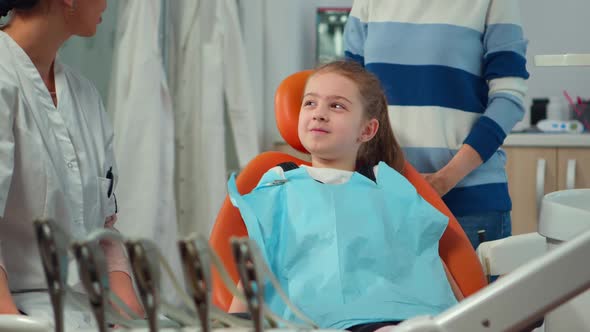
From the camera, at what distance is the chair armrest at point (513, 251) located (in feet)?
3.97

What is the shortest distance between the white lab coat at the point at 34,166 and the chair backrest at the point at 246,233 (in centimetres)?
26

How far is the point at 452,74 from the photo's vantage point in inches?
62.6

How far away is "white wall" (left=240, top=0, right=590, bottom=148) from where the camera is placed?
347 centimetres

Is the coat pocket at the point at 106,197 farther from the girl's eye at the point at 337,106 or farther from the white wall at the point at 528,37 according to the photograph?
the white wall at the point at 528,37

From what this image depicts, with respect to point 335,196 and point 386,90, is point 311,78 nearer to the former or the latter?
point 386,90

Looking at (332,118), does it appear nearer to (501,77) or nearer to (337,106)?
(337,106)

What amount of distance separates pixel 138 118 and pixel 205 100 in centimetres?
43

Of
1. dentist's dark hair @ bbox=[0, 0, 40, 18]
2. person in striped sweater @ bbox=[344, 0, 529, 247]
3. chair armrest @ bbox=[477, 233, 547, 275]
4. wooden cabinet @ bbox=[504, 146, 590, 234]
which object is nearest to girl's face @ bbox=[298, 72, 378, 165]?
person in striped sweater @ bbox=[344, 0, 529, 247]

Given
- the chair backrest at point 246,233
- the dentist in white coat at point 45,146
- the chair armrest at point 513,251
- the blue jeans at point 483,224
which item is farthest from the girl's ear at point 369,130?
the dentist in white coat at point 45,146

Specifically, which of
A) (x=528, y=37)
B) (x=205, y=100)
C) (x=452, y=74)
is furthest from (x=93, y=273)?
(x=528, y=37)

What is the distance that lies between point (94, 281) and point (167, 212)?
6.97ft

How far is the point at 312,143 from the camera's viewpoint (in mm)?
1455

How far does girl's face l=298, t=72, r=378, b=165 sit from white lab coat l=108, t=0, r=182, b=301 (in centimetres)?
116

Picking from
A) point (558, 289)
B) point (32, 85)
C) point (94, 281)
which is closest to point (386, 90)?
point (32, 85)
